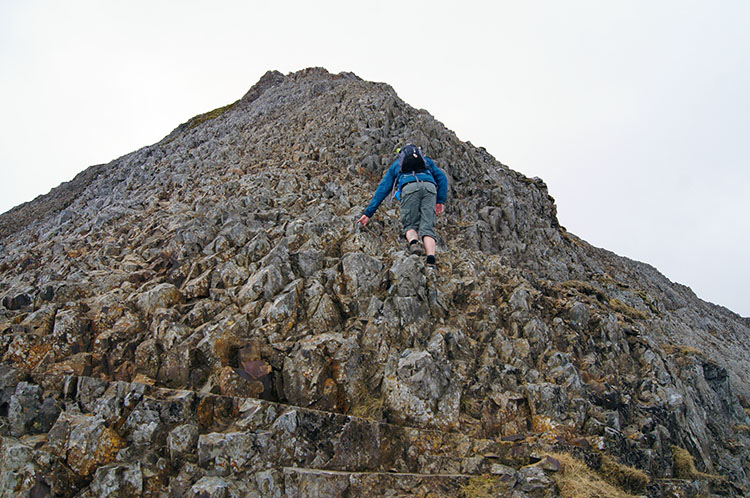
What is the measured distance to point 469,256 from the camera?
1452 cm

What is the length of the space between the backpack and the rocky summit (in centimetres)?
247

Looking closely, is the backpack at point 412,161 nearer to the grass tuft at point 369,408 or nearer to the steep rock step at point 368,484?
the grass tuft at point 369,408

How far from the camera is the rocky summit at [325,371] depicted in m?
7.39

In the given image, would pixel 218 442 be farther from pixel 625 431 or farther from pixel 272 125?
pixel 272 125

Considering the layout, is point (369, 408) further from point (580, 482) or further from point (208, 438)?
point (580, 482)

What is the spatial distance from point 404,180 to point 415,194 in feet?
2.09

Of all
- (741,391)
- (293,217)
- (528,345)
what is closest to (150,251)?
(293,217)

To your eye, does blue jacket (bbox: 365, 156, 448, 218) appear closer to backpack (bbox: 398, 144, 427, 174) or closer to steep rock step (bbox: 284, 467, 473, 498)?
backpack (bbox: 398, 144, 427, 174)

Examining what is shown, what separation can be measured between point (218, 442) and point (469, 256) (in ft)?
32.4

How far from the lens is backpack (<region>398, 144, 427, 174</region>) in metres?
13.1

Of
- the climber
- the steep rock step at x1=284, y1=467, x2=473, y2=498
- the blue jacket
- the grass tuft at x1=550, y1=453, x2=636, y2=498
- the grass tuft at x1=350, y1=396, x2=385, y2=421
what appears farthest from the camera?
the blue jacket

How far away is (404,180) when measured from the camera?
1314cm

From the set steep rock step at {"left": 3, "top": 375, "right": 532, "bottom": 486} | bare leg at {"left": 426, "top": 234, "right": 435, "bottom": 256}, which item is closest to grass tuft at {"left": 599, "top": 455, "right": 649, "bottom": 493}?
steep rock step at {"left": 3, "top": 375, "right": 532, "bottom": 486}

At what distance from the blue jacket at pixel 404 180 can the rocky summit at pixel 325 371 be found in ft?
4.78
